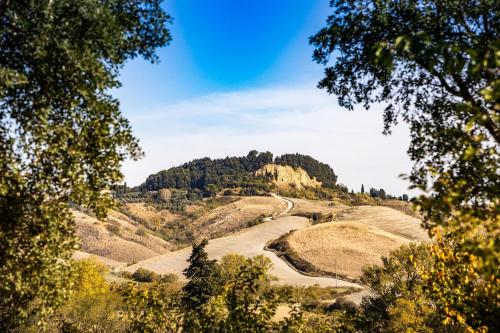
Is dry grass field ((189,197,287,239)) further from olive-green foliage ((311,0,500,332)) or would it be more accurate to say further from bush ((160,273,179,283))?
olive-green foliage ((311,0,500,332))

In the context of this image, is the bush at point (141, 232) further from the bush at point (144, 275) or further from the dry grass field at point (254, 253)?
the bush at point (144, 275)

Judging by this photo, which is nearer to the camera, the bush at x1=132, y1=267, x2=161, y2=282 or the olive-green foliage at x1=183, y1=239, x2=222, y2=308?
the olive-green foliage at x1=183, y1=239, x2=222, y2=308

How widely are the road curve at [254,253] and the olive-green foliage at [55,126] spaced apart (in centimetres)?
6321

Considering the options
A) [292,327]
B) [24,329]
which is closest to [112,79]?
[292,327]

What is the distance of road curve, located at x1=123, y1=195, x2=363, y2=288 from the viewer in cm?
8456

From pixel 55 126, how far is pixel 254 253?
106 meters

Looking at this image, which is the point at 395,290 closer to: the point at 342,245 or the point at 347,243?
the point at 342,245

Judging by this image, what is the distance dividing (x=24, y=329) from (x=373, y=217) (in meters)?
128

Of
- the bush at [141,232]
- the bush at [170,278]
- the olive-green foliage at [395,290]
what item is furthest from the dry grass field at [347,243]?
the bush at [141,232]

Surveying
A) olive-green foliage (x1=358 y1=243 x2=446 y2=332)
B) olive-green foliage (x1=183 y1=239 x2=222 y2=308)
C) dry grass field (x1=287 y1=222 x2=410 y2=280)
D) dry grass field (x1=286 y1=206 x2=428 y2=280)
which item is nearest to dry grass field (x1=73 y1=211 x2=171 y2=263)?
dry grass field (x1=287 y1=222 x2=410 y2=280)

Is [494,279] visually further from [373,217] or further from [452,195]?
[373,217]

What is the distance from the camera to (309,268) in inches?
3698

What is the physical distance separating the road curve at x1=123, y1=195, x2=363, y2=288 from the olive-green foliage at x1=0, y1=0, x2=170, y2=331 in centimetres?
6321

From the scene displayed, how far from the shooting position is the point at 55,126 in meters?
8.71
